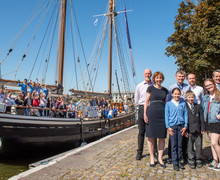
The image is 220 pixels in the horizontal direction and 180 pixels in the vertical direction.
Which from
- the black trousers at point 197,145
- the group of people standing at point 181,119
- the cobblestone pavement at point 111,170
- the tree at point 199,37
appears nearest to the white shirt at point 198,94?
the group of people standing at point 181,119

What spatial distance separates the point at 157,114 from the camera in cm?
405

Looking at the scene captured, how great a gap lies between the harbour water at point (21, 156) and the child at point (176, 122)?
4.42 meters

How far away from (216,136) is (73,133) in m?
6.13

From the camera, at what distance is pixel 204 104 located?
4.14m

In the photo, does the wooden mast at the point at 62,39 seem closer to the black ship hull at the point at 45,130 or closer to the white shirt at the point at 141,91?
the black ship hull at the point at 45,130

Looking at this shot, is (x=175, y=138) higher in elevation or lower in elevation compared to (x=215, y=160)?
higher

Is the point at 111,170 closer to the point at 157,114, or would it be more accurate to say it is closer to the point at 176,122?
the point at 157,114

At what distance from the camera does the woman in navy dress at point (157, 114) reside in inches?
159

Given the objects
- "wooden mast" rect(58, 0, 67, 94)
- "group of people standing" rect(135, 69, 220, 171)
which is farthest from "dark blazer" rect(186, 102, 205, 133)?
"wooden mast" rect(58, 0, 67, 94)

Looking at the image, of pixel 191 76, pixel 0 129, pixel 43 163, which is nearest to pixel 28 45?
pixel 0 129

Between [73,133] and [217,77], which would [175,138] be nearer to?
[217,77]

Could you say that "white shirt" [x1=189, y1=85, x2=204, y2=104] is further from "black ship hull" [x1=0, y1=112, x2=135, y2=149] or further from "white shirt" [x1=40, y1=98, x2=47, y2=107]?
"white shirt" [x1=40, y1=98, x2=47, y2=107]

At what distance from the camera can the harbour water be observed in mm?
5918

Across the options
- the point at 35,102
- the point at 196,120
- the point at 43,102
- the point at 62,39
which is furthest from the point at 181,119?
the point at 62,39
